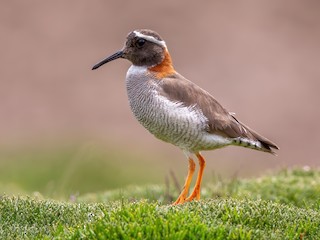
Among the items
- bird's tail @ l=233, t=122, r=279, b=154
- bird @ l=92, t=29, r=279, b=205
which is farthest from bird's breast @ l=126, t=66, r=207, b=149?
bird's tail @ l=233, t=122, r=279, b=154

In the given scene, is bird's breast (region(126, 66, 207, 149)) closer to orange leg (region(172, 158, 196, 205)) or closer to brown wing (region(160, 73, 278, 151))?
brown wing (region(160, 73, 278, 151))

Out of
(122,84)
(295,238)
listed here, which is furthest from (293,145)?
(295,238)

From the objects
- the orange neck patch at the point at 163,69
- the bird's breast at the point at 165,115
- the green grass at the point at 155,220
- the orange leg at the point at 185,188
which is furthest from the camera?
the orange neck patch at the point at 163,69

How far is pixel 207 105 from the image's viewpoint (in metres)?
10.1

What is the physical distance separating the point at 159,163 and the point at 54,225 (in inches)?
407

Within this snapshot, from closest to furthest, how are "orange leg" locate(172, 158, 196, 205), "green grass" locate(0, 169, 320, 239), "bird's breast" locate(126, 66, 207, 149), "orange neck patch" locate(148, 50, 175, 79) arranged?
"green grass" locate(0, 169, 320, 239) < "bird's breast" locate(126, 66, 207, 149) < "orange leg" locate(172, 158, 196, 205) < "orange neck patch" locate(148, 50, 175, 79)

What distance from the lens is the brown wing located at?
9.89 metres

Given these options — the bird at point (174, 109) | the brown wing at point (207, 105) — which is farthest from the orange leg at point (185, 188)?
the brown wing at point (207, 105)

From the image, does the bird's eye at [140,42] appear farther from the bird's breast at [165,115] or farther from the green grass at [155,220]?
the green grass at [155,220]

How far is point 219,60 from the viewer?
2297 centimetres

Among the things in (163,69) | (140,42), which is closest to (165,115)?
(163,69)

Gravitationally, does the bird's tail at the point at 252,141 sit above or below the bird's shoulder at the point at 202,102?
below

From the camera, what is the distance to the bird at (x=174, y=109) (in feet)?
31.9

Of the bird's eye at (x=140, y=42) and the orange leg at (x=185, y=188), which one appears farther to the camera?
the bird's eye at (x=140, y=42)
